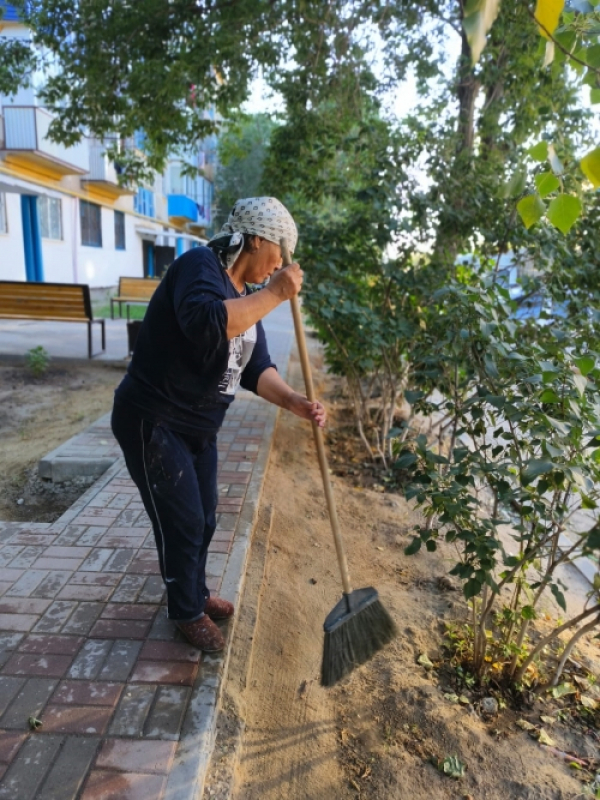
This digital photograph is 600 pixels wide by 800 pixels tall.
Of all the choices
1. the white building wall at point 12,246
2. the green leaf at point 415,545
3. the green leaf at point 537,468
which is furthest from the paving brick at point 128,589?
the white building wall at point 12,246

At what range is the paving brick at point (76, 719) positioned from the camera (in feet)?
6.02

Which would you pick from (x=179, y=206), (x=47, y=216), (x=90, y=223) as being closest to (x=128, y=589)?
(x=47, y=216)

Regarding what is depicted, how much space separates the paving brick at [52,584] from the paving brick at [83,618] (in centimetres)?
18

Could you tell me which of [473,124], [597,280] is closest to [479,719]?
[597,280]

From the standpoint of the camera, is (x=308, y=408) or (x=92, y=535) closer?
(x=308, y=408)

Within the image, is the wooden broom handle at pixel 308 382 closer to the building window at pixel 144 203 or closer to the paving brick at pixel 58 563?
the paving brick at pixel 58 563

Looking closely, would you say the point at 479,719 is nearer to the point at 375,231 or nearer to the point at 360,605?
the point at 360,605

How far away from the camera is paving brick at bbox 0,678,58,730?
185 centimetres

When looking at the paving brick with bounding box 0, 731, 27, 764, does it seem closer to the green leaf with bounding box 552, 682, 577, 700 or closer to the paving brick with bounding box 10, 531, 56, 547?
the paving brick with bounding box 10, 531, 56, 547

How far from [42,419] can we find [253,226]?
13.6ft

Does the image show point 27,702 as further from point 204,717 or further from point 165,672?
point 204,717

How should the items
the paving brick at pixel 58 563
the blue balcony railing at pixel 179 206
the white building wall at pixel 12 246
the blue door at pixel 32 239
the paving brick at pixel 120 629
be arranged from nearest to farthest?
the paving brick at pixel 120 629, the paving brick at pixel 58 563, the white building wall at pixel 12 246, the blue door at pixel 32 239, the blue balcony railing at pixel 179 206

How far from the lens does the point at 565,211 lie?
4.32 ft

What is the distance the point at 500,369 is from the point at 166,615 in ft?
5.53
